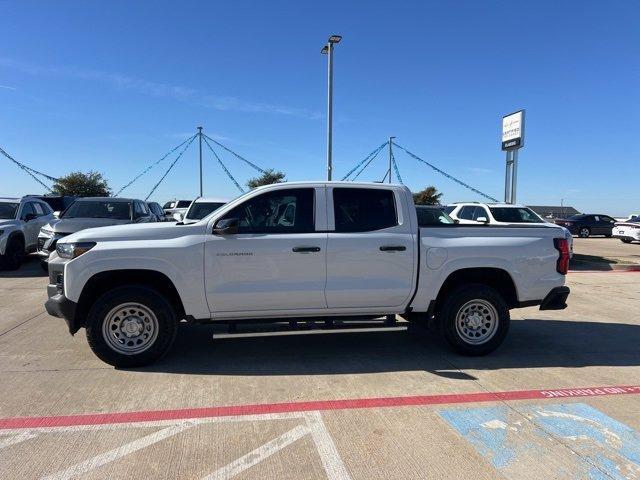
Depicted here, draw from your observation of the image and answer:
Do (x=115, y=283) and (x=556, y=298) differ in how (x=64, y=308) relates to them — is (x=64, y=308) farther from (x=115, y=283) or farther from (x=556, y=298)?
(x=556, y=298)

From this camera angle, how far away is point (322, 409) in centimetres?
421

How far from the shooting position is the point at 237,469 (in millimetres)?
3270

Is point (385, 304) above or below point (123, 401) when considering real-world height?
above

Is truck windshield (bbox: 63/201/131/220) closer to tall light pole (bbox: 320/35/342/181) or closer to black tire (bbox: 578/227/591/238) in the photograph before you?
tall light pole (bbox: 320/35/342/181)

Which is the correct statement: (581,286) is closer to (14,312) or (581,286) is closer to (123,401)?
(123,401)

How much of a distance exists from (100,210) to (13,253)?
2502 mm

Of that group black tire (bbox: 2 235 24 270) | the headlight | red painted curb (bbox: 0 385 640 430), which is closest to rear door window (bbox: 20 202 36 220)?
black tire (bbox: 2 235 24 270)

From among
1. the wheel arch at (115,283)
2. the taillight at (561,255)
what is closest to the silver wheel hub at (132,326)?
the wheel arch at (115,283)

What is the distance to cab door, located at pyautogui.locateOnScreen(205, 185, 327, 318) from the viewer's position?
5.09 meters

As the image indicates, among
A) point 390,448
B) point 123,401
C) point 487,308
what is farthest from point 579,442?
point 123,401

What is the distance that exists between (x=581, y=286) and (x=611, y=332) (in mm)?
4252

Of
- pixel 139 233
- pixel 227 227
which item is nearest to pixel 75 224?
pixel 139 233

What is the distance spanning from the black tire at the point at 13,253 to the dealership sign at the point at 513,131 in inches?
725

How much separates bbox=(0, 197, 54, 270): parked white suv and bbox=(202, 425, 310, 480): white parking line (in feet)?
35.2
